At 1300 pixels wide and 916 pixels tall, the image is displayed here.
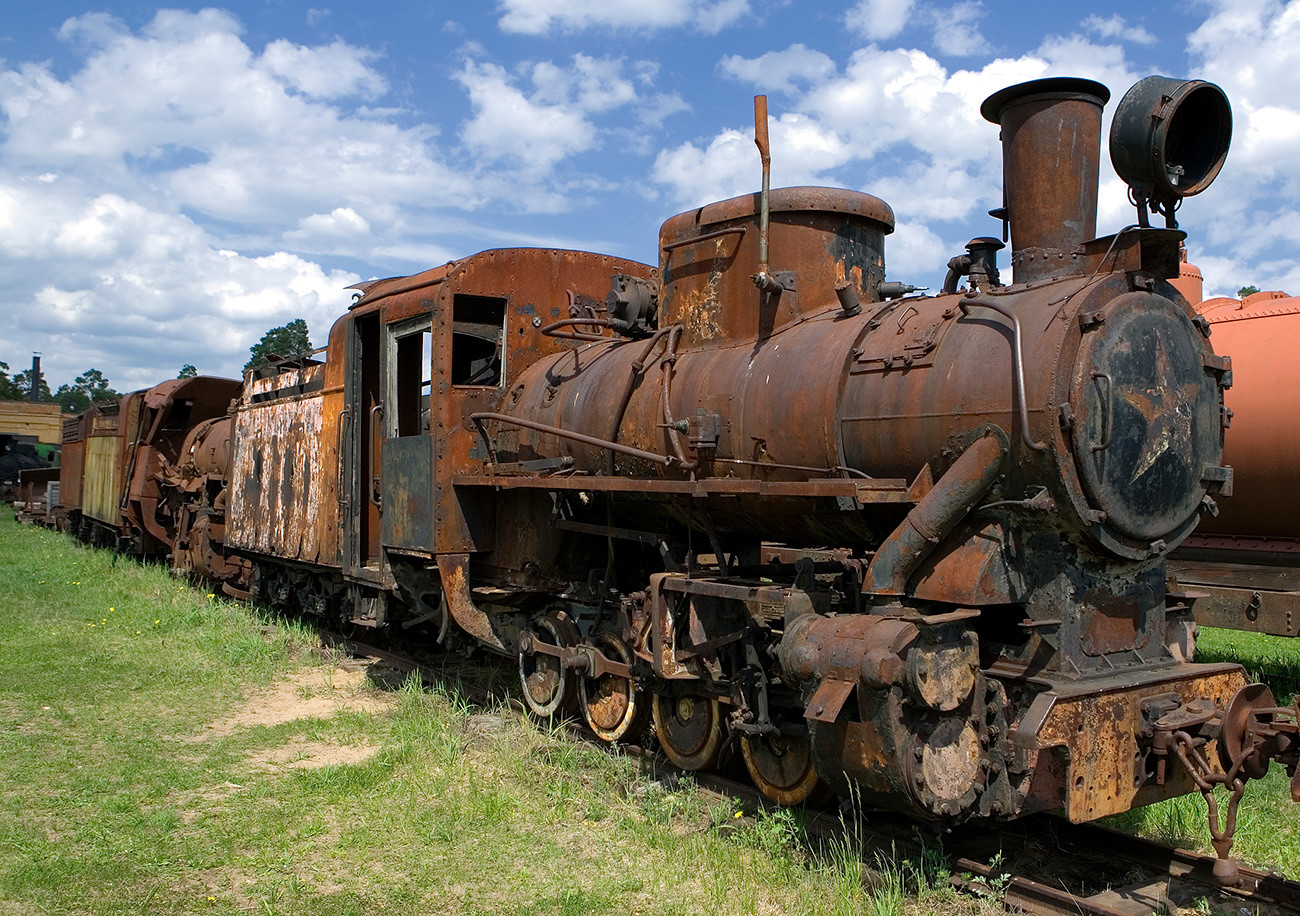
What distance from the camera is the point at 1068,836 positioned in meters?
5.05

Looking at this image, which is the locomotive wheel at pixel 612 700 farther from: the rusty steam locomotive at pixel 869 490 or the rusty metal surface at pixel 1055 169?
the rusty metal surface at pixel 1055 169

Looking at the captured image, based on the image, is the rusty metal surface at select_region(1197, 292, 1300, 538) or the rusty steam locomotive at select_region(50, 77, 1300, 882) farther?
the rusty metal surface at select_region(1197, 292, 1300, 538)

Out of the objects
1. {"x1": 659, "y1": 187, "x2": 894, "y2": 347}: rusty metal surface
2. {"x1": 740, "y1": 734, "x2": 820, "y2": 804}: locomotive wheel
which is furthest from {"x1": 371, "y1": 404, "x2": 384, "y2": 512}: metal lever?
{"x1": 740, "y1": 734, "x2": 820, "y2": 804}: locomotive wheel

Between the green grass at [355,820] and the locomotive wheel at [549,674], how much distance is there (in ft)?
0.62

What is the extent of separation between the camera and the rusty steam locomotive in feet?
14.0

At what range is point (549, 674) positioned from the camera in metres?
7.29

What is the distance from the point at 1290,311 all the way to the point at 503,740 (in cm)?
670

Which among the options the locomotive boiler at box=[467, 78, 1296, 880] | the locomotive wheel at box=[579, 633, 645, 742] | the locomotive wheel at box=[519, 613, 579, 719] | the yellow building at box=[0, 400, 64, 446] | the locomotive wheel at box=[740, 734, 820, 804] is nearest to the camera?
the locomotive boiler at box=[467, 78, 1296, 880]

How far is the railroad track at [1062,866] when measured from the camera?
4.23 m

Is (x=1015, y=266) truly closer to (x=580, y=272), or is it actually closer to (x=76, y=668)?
(x=580, y=272)

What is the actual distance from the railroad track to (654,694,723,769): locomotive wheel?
13.5 inches

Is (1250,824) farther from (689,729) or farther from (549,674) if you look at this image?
(549,674)

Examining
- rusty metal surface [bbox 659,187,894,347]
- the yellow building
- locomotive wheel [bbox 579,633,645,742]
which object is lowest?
locomotive wheel [bbox 579,633,645,742]

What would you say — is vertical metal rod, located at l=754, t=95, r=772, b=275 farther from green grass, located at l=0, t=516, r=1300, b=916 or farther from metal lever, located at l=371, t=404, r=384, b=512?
metal lever, located at l=371, t=404, r=384, b=512
